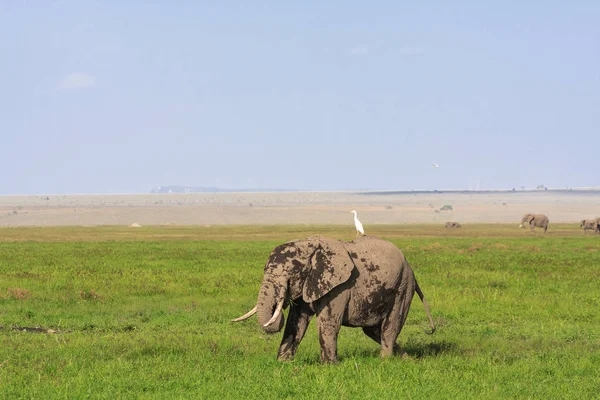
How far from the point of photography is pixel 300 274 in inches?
492

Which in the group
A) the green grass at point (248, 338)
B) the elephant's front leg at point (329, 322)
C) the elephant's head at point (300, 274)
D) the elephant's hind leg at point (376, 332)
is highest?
the elephant's head at point (300, 274)

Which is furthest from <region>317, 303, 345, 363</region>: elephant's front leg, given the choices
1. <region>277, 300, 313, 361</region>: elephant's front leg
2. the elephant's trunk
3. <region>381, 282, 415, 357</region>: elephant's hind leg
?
<region>381, 282, 415, 357</region>: elephant's hind leg

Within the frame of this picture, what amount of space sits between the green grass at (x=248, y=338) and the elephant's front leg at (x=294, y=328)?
263 millimetres

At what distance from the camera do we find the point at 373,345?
1560 centimetres

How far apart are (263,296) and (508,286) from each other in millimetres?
16034

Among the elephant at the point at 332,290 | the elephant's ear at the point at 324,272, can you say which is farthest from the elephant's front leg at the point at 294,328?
the elephant's ear at the point at 324,272

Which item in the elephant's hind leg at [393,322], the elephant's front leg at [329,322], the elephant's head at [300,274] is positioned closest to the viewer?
the elephant's head at [300,274]

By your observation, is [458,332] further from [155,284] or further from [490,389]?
[155,284]

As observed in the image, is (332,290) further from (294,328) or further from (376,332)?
(376,332)

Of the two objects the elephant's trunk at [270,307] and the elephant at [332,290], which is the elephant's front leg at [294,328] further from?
the elephant's trunk at [270,307]

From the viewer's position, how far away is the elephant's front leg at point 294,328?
1285 centimetres

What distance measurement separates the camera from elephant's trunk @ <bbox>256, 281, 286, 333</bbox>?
11.9 meters

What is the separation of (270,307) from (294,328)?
41.2 inches

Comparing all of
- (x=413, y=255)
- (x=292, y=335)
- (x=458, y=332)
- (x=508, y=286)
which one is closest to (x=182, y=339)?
(x=292, y=335)
